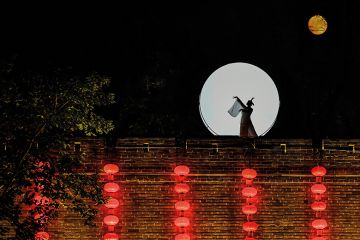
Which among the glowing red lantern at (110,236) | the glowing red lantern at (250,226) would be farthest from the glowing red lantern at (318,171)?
the glowing red lantern at (110,236)

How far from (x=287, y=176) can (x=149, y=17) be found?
234 inches

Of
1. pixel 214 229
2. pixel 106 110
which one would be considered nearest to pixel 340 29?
pixel 106 110

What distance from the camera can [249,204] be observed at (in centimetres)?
1320

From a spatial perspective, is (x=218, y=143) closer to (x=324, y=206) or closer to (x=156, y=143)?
(x=156, y=143)

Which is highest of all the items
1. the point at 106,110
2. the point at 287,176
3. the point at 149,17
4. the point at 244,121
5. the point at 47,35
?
the point at 149,17

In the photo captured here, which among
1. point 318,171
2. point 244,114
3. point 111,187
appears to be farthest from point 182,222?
point 244,114

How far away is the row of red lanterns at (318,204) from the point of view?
12.9m

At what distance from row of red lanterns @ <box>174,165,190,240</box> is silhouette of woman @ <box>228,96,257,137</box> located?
159 cm

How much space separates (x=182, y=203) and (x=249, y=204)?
3.98 feet

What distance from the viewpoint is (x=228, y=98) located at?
1448 cm

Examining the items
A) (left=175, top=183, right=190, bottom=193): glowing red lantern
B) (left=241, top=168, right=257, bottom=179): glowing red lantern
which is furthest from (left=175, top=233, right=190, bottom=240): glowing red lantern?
(left=241, top=168, right=257, bottom=179): glowing red lantern

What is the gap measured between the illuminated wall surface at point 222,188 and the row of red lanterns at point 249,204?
0.18 metres

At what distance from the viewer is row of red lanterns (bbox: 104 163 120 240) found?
12.8 m

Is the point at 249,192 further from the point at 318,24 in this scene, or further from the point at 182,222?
the point at 318,24
